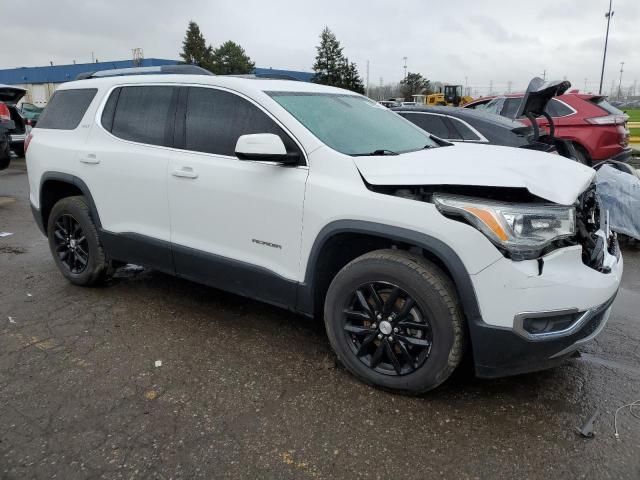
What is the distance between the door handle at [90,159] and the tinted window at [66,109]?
39cm

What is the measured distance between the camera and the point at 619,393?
113 inches

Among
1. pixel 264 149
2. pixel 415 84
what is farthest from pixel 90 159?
pixel 415 84

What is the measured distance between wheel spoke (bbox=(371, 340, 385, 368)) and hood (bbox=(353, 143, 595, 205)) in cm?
91

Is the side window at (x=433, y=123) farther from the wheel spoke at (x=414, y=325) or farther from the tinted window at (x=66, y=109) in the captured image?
the wheel spoke at (x=414, y=325)

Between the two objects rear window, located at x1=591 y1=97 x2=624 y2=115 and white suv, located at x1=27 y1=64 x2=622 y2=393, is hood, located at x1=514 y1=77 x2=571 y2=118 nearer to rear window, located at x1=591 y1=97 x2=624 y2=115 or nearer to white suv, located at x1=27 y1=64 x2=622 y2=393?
white suv, located at x1=27 y1=64 x2=622 y2=393

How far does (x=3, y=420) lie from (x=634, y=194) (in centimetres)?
629

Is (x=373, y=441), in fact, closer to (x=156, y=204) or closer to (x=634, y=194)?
(x=156, y=204)

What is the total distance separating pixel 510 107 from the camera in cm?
977

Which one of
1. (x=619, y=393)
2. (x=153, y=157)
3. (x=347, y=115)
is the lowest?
(x=619, y=393)

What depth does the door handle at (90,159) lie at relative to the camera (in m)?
4.04

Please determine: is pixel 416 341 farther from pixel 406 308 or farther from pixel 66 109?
pixel 66 109

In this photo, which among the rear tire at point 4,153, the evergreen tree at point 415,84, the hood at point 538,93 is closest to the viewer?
the hood at point 538,93

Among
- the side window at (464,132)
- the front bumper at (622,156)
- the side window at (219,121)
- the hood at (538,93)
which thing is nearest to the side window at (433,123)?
the side window at (464,132)

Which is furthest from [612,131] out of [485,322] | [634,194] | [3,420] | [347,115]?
[3,420]
